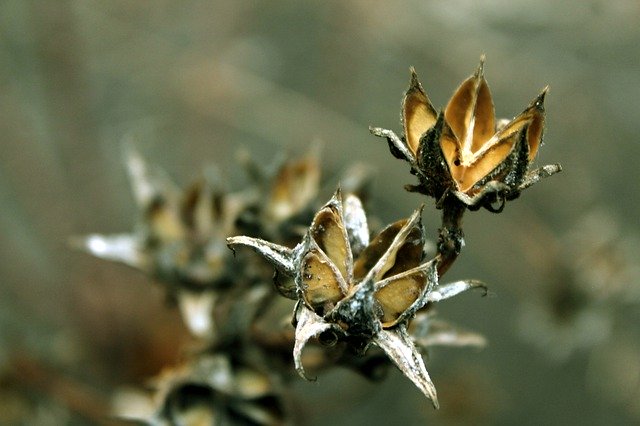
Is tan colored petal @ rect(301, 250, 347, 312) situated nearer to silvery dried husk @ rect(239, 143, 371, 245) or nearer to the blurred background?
silvery dried husk @ rect(239, 143, 371, 245)

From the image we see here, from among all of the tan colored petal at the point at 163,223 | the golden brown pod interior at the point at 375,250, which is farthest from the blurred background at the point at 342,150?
the golden brown pod interior at the point at 375,250

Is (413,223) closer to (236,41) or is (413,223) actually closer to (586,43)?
(236,41)

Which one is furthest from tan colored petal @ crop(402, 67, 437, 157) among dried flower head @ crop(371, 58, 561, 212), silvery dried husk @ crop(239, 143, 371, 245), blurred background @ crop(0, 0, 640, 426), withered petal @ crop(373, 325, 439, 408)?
blurred background @ crop(0, 0, 640, 426)

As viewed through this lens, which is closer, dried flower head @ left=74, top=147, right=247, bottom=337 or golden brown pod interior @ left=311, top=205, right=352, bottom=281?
golden brown pod interior @ left=311, top=205, right=352, bottom=281

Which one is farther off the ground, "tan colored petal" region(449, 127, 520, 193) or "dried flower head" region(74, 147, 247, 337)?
"dried flower head" region(74, 147, 247, 337)

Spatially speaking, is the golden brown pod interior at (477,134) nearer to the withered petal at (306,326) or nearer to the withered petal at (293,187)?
the withered petal at (306,326)

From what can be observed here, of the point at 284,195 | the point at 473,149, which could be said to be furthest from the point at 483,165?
the point at 284,195

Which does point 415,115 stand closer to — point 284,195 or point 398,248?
point 398,248
